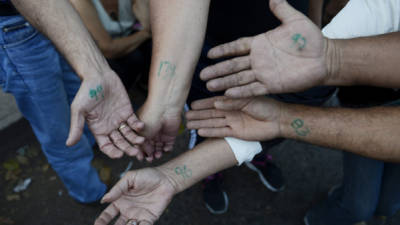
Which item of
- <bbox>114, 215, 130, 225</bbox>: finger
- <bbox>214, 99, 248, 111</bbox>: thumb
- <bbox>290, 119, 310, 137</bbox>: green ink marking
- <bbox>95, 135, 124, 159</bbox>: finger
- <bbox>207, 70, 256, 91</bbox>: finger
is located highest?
<bbox>207, 70, 256, 91</bbox>: finger

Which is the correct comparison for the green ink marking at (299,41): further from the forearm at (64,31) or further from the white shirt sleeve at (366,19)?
the forearm at (64,31)

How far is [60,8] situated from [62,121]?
786mm

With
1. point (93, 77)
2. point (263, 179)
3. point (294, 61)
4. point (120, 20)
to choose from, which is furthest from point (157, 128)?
point (120, 20)

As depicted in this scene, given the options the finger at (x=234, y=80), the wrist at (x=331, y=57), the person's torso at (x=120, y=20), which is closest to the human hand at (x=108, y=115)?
the finger at (x=234, y=80)

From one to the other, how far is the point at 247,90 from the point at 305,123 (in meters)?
0.44

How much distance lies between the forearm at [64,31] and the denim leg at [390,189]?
6.09 feet

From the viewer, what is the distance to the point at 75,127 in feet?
4.38

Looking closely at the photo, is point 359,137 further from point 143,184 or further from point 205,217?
point 205,217

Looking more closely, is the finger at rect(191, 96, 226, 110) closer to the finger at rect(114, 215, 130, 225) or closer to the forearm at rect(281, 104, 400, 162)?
the forearm at rect(281, 104, 400, 162)

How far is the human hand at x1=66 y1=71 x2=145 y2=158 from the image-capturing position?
141 centimetres

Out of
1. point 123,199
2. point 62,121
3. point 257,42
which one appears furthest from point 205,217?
point 257,42

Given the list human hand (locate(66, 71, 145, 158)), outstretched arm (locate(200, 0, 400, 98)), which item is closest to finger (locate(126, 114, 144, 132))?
human hand (locate(66, 71, 145, 158))

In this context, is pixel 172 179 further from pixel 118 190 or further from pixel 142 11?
pixel 142 11

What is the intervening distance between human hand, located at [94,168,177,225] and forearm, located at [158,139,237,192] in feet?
0.37
